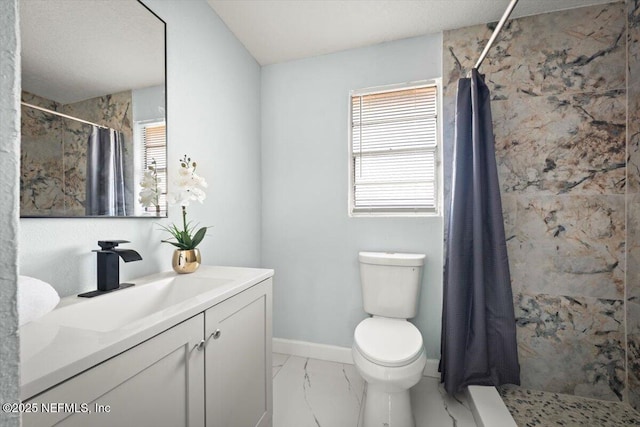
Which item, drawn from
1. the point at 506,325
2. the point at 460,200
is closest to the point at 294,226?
the point at 460,200

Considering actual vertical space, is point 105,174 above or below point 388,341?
above

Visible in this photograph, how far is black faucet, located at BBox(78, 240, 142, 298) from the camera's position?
3.39 feet

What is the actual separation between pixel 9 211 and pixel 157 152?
118 centimetres

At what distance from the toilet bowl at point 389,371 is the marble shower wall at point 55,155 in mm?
1372

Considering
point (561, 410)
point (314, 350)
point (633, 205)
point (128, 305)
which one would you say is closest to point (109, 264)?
point (128, 305)

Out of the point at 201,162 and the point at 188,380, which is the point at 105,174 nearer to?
the point at 201,162

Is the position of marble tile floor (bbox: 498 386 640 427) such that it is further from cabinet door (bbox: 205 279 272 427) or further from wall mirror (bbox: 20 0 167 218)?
wall mirror (bbox: 20 0 167 218)

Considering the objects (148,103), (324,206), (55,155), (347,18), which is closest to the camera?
(55,155)

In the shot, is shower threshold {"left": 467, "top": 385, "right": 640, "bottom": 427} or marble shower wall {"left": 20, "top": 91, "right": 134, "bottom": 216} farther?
shower threshold {"left": 467, "top": 385, "right": 640, "bottom": 427}

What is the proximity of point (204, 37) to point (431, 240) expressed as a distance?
1926mm

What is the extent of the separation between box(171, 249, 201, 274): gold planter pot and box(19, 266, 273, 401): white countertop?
0.15 m

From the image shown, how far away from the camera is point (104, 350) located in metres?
0.60

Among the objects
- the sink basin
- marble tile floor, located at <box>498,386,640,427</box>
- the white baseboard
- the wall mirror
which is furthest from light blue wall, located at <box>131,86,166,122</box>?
marble tile floor, located at <box>498,386,640,427</box>

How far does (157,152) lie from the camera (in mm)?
1322
